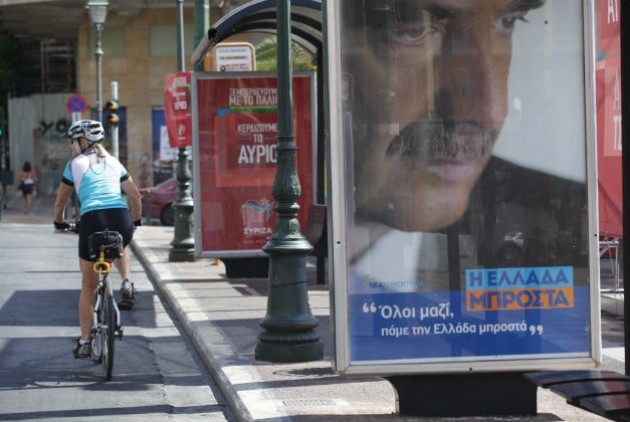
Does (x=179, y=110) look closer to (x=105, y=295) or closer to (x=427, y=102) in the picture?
(x=105, y=295)

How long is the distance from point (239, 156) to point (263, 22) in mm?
2240

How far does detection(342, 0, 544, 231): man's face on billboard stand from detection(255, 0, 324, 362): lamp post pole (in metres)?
2.52

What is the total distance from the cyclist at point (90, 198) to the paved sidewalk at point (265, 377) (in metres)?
1.07

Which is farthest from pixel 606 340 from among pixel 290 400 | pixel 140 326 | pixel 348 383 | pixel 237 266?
pixel 237 266

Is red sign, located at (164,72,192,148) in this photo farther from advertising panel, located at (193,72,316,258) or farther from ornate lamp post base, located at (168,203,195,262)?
advertising panel, located at (193,72,316,258)

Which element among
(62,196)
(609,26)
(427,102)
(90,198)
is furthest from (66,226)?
(609,26)

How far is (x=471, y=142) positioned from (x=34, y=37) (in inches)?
2132

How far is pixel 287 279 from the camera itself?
9508 millimetres

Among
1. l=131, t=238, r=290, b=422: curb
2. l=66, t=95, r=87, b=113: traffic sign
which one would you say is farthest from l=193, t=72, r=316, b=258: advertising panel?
l=66, t=95, r=87, b=113: traffic sign

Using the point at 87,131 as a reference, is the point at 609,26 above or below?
above

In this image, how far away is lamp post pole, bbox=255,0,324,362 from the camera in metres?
9.45

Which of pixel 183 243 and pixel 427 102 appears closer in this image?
pixel 427 102

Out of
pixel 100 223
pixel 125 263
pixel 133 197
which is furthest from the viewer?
pixel 125 263

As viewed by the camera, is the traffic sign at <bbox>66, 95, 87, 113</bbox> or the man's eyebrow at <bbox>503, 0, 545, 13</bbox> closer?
the man's eyebrow at <bbox>503, 0, 545, 13</bbox>
